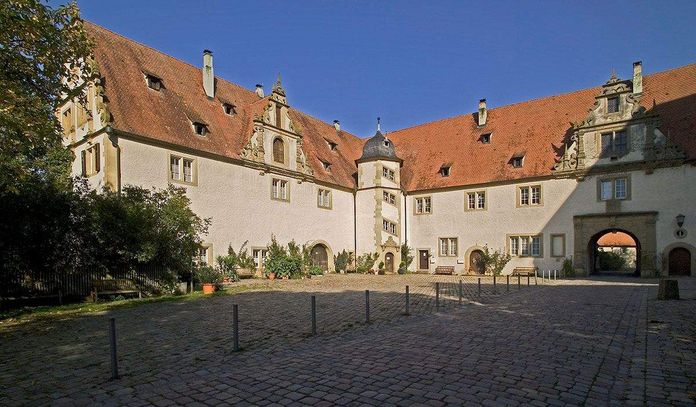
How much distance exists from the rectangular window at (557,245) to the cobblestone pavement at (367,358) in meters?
16.7

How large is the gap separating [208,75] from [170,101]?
4458 mm

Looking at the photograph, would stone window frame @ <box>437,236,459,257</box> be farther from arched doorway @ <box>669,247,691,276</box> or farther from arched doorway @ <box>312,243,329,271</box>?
arched doorway @ <box>669,247,691,276</box>

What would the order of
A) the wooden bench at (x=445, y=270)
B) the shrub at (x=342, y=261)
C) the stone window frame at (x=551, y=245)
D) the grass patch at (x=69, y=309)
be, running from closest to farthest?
the grass patch at (x=69, y=309)
the stone window frame at (x=551, y=245)
the wooden bench at (x=445, y=270)
the shrub at (x=342, y=261)

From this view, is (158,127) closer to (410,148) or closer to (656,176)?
(410,148)

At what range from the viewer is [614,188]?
26906 millimetres

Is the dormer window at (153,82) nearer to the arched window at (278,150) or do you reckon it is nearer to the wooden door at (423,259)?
the arched window at (278,150)

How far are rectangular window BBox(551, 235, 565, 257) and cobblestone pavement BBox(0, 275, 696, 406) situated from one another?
16693 mm

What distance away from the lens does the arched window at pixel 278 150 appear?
2868 centimetres

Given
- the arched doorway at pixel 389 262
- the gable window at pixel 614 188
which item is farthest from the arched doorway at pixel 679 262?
the arched doorway at pixel 389 262

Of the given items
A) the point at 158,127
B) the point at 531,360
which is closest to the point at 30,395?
the point at 531,360

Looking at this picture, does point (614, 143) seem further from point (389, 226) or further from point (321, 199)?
point (321, 199)

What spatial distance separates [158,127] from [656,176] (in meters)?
29.2

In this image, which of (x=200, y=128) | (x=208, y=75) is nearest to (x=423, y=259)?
(x=200, y=128)

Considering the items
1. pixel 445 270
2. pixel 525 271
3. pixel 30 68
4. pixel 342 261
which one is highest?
pixel 30 68
